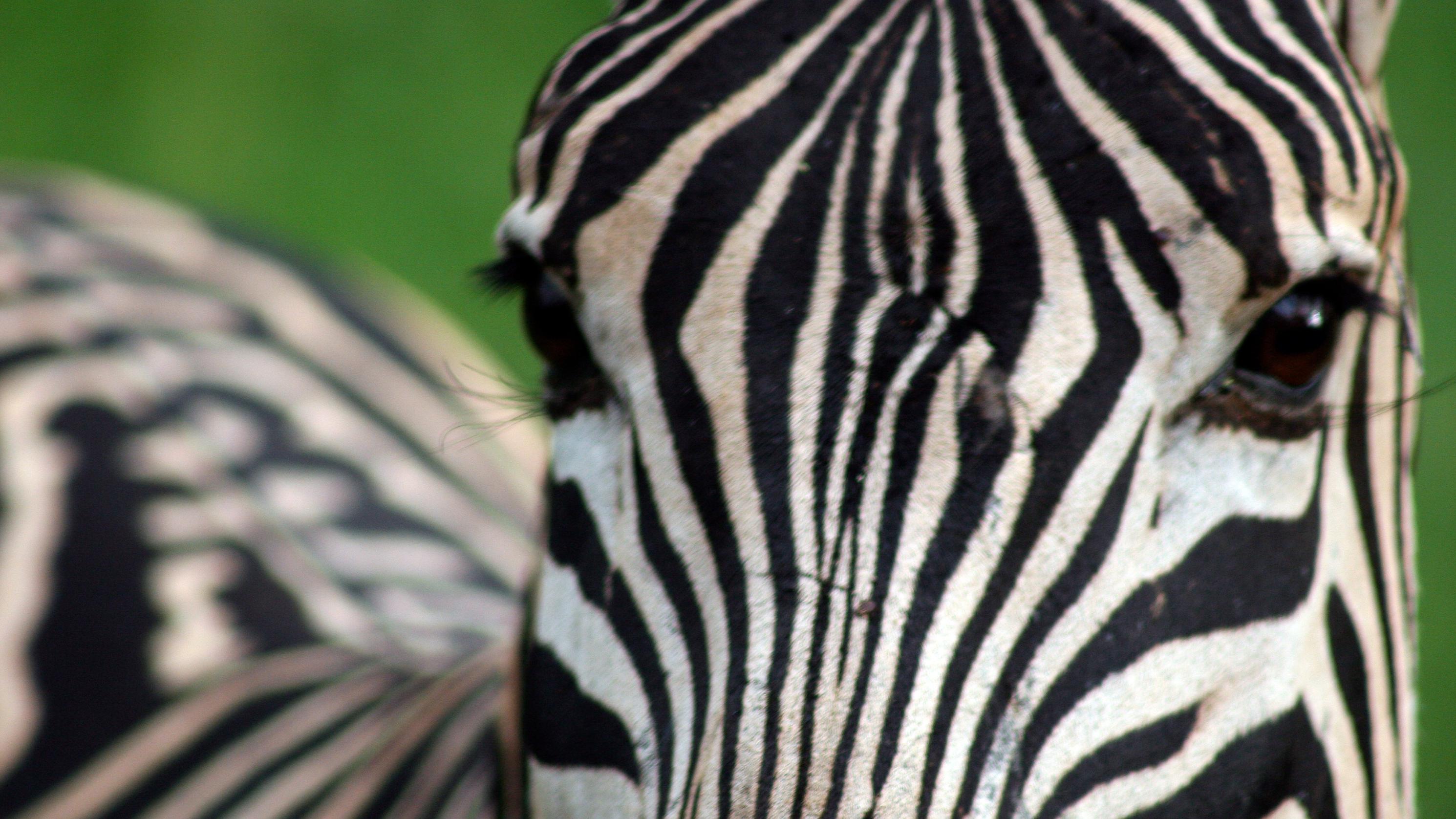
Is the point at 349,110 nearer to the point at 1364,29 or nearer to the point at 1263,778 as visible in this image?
the point at 1364,29

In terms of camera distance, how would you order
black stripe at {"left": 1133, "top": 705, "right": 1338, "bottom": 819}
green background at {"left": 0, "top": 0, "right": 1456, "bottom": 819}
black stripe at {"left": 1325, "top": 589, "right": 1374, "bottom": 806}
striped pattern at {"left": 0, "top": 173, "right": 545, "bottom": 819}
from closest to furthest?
1. black stripe at {"left": 1133, "top": 705, "right": 1338, "bottom": 819}
2. black stripe at {"left": 1325, "top": 589, "right": 1374, "bottom": 806}
3. striped pattern at {"left": 0, "top": 173, "right": 545, "bottom": 819}
4. green background at {"left": 0, "top": 0, "right": 1456, "bottom": 819}

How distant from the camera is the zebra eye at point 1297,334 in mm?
1459

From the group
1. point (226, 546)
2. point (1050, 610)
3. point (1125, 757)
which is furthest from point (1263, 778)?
point (226, 546)

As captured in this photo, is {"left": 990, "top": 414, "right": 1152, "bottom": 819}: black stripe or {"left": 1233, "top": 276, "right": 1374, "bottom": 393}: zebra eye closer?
{"left": 990, "top": 414, "right": 1152, "bottom": 819}: black stripe

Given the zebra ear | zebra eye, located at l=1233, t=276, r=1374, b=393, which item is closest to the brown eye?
zebra eye, located at l=1233, t=276, r=1374, b=393

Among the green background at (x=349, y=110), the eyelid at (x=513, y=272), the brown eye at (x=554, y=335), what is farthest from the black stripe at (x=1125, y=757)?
the green background at (x=349, y=110)

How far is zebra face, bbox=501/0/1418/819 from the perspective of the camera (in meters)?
1.32

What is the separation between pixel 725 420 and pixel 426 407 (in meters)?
2.92

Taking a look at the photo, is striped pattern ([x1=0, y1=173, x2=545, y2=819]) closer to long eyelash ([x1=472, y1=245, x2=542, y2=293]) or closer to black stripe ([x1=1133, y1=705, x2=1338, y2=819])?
long eyelash ([x1=472, y1=245, x2=542, y2=293])

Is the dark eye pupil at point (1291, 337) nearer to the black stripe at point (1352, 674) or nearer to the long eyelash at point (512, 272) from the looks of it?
the black stripe at point (1352, 674)

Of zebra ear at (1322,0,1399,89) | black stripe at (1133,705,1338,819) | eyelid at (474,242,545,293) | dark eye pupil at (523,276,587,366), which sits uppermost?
zebra ear at (1322,0,1399,89)

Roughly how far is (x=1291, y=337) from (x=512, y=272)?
35.3 inches

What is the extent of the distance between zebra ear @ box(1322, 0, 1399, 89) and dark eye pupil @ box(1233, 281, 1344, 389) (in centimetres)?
45

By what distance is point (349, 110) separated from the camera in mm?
8312
